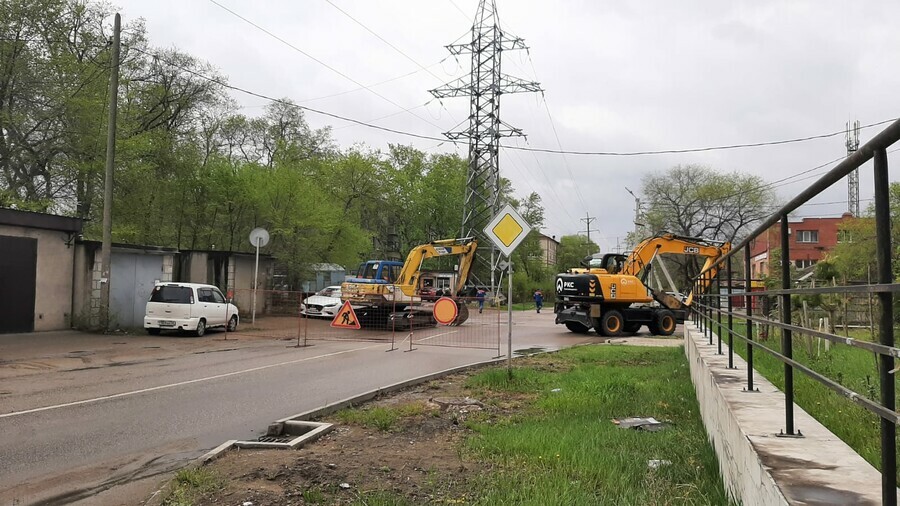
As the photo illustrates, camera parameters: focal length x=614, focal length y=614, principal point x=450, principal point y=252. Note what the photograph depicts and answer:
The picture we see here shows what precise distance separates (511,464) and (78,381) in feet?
29.7

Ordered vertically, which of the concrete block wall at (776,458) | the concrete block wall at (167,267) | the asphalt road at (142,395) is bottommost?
the asphalt road at (142,395)

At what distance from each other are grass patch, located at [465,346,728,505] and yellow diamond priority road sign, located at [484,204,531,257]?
248cm

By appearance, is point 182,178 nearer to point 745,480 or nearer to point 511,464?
point 511,464

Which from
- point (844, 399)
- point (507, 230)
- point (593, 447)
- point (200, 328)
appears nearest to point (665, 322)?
point (507, 230)

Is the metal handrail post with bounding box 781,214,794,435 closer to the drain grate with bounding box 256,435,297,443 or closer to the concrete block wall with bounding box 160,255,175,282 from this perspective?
the drain grate with bounding box 256,435,297,443

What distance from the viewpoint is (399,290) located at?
80.4 feet

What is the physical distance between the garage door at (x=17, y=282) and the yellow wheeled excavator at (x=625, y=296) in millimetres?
18980

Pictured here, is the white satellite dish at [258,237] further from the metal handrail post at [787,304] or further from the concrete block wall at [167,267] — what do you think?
the metal handrail post at [787,304]

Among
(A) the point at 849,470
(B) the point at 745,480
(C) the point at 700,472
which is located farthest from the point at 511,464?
(A) the point at 849,470

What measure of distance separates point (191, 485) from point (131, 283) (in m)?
19.9

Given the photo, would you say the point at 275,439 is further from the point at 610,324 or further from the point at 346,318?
the point at 610,324

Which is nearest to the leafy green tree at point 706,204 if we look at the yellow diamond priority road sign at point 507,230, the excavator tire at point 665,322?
the excavator tire at point 665,322

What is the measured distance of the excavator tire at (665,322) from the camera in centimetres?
2578

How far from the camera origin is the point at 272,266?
101 feet
